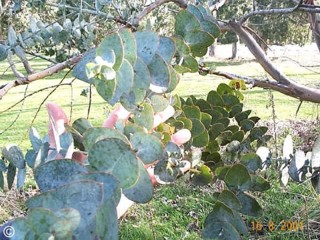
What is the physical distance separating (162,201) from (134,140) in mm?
2461

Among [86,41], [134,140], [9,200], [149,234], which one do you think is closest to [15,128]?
[9,200]

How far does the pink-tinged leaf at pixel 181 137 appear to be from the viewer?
20.8 inches

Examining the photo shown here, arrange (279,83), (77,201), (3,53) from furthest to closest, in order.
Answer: (279,83), (3,53), (77,201)

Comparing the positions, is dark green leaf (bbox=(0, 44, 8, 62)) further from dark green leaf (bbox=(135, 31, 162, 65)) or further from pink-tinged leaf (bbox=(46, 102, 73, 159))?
dark green leaf (bbox=(135, 31, 162, 65))

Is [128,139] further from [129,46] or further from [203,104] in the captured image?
[203,104]

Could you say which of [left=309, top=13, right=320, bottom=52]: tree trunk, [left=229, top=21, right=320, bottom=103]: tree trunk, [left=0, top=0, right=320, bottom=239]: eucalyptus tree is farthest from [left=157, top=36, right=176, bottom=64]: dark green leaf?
[left=309, top=13, right=320, bottom=52]: tree trunk

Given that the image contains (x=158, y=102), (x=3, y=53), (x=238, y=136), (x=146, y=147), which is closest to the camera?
(x=146, y=147)

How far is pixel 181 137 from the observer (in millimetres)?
533

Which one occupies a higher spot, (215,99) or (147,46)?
(147,46)

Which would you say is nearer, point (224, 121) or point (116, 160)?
point (116, 160)

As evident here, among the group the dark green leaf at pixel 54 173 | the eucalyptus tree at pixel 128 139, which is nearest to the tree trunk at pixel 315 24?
the eucalyptus tree at pixel 128 139

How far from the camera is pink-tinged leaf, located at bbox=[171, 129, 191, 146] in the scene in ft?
1.74

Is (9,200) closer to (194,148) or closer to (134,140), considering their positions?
(194,148)

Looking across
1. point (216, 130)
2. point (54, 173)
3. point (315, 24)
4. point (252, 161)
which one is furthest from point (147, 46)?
point (315, 24)
